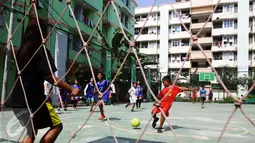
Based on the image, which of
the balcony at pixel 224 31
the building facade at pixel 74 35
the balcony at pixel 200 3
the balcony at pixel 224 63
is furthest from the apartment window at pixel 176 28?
the building facade at pixel 74 35

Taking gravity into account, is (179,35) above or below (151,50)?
above

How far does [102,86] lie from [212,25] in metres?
28.4

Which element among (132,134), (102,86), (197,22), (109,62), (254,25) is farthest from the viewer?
(197,22)

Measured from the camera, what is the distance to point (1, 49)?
1112 centimetres

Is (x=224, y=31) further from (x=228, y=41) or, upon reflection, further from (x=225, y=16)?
(x=225, y=16)

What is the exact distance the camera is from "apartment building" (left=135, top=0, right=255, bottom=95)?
3072 cm

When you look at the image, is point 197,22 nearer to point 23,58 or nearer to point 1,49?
point 1,49

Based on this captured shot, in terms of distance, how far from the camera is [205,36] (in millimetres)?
34312

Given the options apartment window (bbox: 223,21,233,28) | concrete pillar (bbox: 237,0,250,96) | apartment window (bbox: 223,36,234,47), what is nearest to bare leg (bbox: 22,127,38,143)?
concrete pillar (bbox: 237,0,250,96)

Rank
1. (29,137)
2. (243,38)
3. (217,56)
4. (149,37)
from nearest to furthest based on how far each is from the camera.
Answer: (29,137)
(243,38)
(217,56)
(149,37)

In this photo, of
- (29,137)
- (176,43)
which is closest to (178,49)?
(176,43)

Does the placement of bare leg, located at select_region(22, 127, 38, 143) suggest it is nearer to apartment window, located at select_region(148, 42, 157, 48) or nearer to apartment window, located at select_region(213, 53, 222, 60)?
apartment window, located at select_region(213, 53, 222, 60)

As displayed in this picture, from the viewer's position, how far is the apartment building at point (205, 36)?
30.7 metres

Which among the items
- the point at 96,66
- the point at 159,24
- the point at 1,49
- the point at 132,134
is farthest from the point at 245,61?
the point at 132,134
